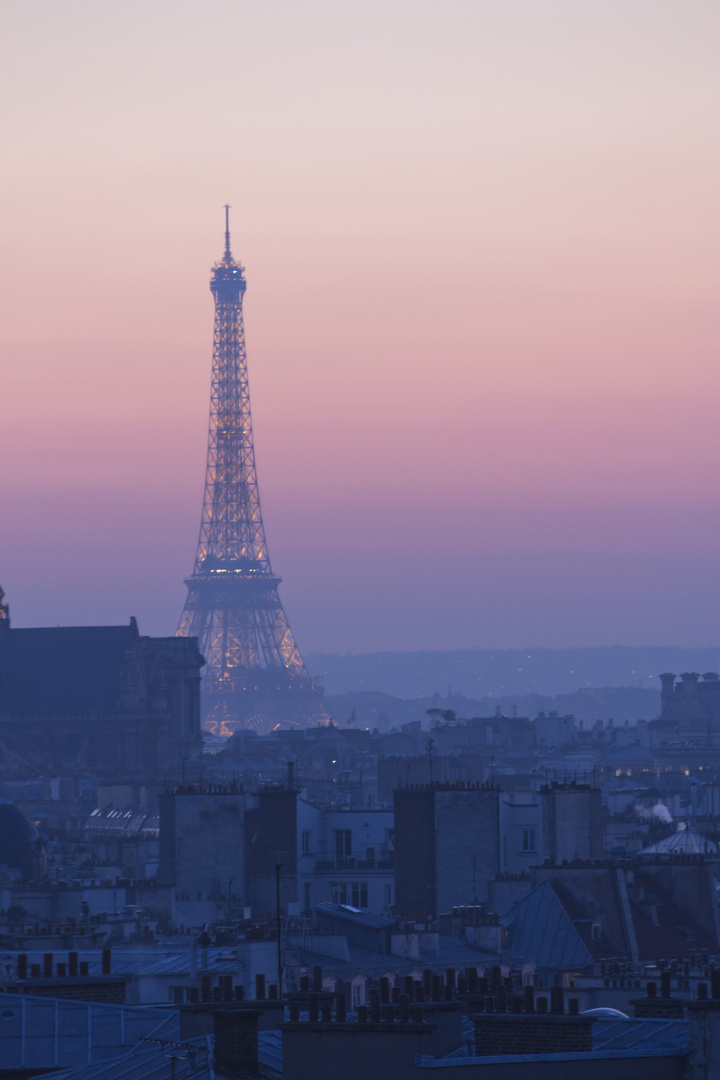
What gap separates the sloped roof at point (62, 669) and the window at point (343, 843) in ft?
396

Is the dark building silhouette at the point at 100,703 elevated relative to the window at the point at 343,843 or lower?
elevated

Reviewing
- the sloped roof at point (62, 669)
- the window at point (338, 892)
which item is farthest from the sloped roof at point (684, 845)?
the sloped roof at point (62, 669)

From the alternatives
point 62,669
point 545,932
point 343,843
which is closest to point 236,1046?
point 545,932

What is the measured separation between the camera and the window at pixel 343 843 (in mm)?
59125

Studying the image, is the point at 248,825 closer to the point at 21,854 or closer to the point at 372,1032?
the point at 21,854

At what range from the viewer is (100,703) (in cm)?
18100

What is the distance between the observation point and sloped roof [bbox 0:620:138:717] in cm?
18175

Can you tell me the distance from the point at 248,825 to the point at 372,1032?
36330mm

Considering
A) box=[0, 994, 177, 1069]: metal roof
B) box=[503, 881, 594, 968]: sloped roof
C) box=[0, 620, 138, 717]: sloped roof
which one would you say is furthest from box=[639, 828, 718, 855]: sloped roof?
box=[0, 620, 138, 717]: sloped roof

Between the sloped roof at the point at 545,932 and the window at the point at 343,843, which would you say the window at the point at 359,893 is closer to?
the window at the point at 343,843

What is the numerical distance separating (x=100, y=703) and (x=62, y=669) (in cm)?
575

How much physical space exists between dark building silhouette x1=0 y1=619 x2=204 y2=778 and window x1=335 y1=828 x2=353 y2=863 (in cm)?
11331

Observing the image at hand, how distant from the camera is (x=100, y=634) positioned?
188 metres

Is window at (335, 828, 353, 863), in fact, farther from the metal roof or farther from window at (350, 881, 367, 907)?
the metal roof
